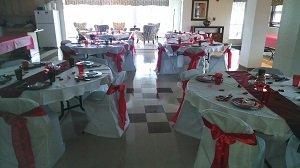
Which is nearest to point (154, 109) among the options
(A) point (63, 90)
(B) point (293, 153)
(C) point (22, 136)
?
(A) point (63, 90)

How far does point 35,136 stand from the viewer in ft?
7.68

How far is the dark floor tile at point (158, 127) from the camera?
331cm

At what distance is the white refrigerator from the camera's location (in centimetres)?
920

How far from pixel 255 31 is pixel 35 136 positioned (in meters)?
6.04

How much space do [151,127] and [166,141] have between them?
1.37ft

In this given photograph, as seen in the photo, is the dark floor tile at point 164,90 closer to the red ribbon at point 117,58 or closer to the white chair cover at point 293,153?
the red ribbon at point 117,58

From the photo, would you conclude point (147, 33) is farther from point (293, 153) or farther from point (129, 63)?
point (293, 153)

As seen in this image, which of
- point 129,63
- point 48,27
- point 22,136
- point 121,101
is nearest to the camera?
point 22,136

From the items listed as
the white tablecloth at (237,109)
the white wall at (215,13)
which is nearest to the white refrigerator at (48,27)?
the white wall at (215,13)

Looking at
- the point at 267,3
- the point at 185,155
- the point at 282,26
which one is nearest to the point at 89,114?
the point at 185,155

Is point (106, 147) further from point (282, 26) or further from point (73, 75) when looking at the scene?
point (282, 26)

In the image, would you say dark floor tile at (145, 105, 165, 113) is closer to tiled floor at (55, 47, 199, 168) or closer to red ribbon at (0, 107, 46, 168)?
tiled floor at (55, 47, 199, 168)

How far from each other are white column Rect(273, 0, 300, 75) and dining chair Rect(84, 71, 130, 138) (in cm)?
340
